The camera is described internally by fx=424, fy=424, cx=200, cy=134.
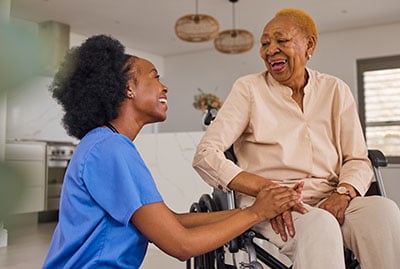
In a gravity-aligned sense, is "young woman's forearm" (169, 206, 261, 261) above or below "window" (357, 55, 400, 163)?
below

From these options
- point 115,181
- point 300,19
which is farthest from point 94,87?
point 300,19

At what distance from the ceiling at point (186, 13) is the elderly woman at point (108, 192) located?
4254 millimetres

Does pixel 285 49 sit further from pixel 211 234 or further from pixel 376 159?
pixel 211 234

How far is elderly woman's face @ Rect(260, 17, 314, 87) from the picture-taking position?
4.84 feet

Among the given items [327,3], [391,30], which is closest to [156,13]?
[327,3]

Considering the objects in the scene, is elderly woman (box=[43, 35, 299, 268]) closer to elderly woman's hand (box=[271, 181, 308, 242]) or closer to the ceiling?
elderly woman's hand (box=[271, 181, 308, 242])

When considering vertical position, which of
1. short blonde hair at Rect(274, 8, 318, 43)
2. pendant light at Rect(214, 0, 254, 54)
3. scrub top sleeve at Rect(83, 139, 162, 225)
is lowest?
scrub top sleeve at Rect(83, 139, 162, 225)

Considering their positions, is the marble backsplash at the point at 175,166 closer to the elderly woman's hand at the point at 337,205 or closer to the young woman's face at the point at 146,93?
the elderly woman's hand at the point at 337,205

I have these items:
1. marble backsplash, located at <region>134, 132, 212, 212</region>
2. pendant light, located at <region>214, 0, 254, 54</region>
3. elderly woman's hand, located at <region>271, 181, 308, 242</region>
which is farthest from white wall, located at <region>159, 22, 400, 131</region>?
elderly woman's hand, located at <region>271, 181, 308, 242</region>

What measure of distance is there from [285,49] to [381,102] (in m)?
5.08

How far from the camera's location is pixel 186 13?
219 inches

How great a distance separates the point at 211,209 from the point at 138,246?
1.76ft

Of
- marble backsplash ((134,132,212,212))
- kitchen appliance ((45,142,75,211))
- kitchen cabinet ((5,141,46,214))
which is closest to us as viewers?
kitchen cabinet ((5,141,46,214))

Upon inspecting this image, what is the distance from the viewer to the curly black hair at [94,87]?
104cm
